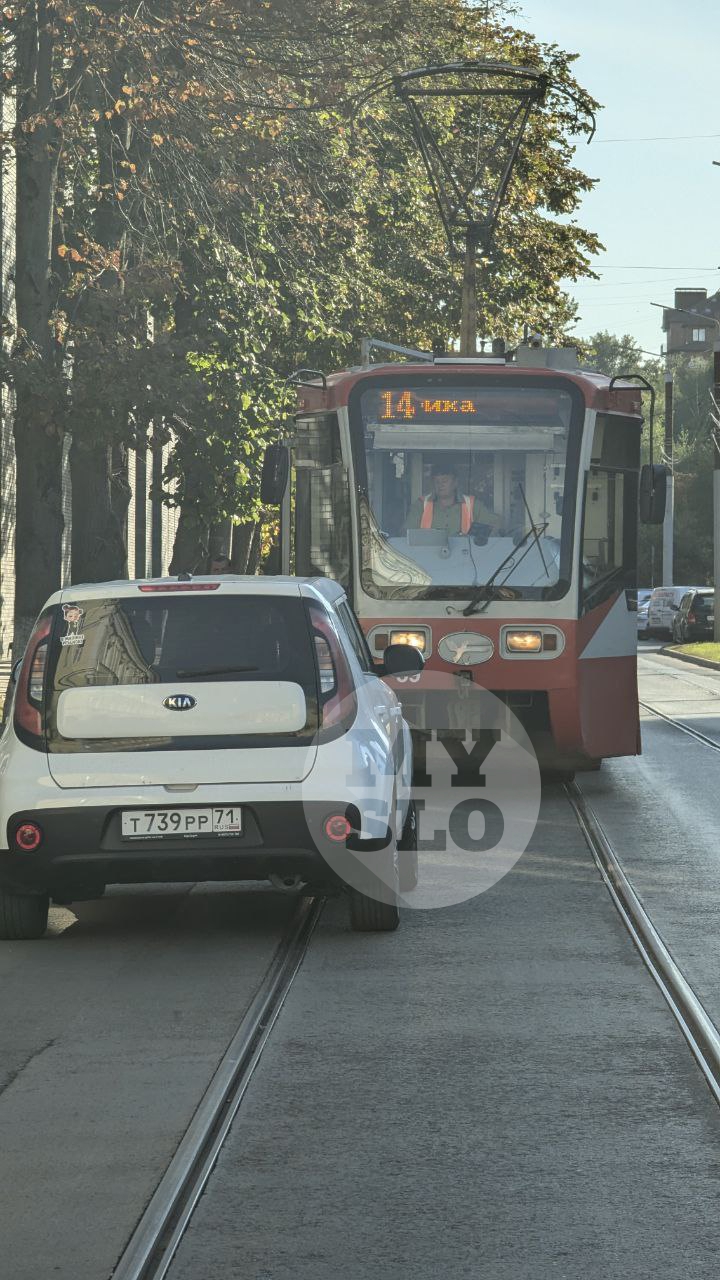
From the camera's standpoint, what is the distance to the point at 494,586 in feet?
46.4

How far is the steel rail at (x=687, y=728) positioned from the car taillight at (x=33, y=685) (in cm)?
1089

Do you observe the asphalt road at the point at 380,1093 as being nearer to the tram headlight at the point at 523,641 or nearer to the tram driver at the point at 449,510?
the tram headlight at the point at 523,641

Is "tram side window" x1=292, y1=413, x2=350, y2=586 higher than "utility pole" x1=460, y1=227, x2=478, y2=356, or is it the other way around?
"utility pole" x1=460, y1=227, x2=478, y2=356

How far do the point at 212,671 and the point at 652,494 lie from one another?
6939 mm

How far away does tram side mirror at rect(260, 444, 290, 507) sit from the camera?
49.0 ft

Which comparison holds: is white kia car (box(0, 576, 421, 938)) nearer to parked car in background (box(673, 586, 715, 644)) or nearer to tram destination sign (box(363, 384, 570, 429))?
tram destination sign (box(363, 384, 570, 429))

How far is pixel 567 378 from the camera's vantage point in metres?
14.4

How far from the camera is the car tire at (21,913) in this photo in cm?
859

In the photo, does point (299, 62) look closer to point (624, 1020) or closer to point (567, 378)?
point (567, 378)

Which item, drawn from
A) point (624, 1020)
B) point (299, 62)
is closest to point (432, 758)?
point (299, 62)

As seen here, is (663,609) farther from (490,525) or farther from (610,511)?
(490,525)

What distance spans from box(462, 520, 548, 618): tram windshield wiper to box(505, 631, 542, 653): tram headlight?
Answer: 29 cm

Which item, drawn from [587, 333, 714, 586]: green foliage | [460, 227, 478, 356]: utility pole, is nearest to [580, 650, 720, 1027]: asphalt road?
[460, 227, 478, 356]: utility pole

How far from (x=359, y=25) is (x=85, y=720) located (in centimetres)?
1377
